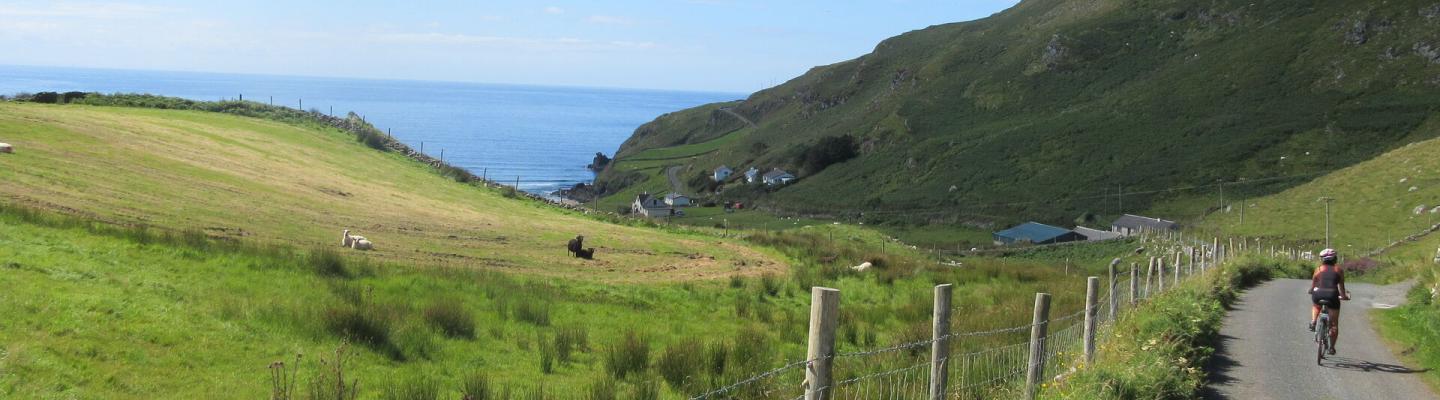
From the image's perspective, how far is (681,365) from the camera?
11.5 metres

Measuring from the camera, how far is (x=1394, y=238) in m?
49.2

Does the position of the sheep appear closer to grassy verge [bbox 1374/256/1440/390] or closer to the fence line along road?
the fence line along road

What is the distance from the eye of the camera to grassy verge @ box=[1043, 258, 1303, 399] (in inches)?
360

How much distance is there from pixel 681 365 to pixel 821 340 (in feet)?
19.6

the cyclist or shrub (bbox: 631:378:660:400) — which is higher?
the cyclist

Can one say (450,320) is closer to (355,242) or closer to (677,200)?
(355,242)

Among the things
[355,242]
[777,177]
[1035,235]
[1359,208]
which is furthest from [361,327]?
[777,177]

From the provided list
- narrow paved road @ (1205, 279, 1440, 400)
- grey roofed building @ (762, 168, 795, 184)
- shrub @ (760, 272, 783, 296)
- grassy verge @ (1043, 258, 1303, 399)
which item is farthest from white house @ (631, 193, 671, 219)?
grassy verge @ (1043, 258, 1303, 399)

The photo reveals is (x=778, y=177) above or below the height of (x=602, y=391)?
above

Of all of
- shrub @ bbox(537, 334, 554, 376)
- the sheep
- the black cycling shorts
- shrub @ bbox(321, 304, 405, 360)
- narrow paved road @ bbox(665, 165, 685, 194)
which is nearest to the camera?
shrub @ bbox(321, 304, 405, 360)

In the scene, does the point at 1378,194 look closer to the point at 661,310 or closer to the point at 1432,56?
the point at 1432,56

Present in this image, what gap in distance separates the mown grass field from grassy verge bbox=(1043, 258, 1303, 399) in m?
2.11

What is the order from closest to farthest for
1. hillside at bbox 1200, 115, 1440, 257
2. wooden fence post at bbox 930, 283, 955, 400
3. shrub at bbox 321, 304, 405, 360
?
wooden fence post at bbox 930, 283, 955, 400
shrub at bbox 321, 304, 405, 360
hillside at bbox 1200, 115, 1440, 257

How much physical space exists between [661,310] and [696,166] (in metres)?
144
